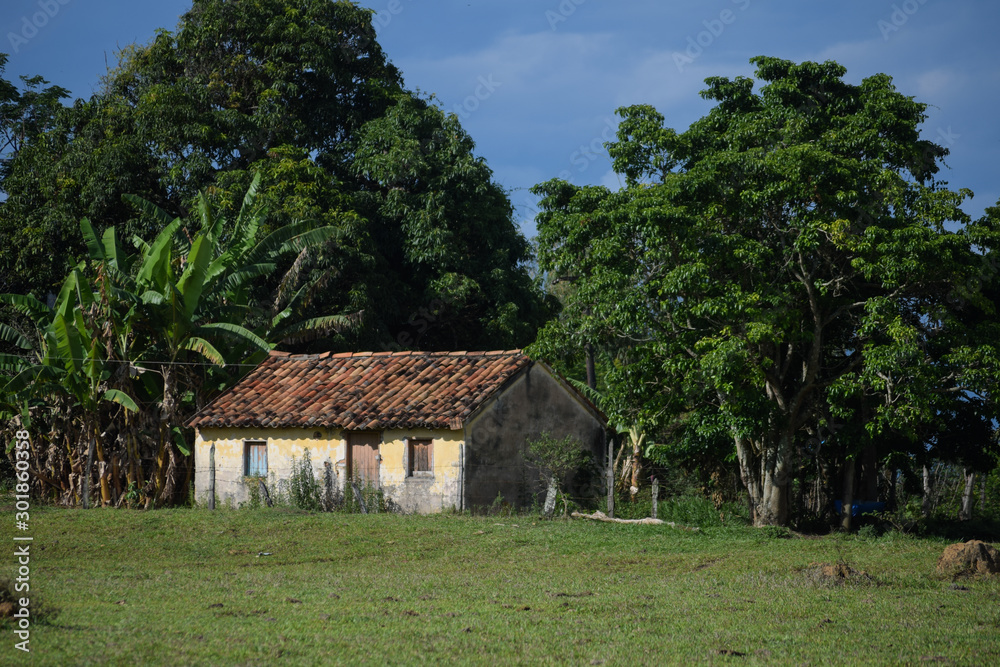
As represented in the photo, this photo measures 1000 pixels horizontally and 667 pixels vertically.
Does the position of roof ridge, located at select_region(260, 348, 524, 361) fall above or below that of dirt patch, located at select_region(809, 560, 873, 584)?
above

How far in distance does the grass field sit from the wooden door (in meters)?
2.23

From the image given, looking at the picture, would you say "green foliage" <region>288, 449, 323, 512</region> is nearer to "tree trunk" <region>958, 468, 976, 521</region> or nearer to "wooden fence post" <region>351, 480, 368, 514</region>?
"wooden fence post" <region>351, 480, 368, 514</region>

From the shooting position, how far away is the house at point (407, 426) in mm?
19750

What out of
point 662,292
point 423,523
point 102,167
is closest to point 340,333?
point 102,167

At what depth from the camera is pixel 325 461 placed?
20.8m

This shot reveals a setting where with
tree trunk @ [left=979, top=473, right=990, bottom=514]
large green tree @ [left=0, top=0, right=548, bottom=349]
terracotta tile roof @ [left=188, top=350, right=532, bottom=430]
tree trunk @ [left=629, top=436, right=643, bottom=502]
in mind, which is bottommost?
tree trunk @ [left=979, top=473, right=990, bottom=514]

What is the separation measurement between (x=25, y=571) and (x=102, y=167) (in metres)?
19.6

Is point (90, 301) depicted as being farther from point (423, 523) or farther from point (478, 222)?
point (478, 222)

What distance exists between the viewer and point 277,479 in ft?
69.5

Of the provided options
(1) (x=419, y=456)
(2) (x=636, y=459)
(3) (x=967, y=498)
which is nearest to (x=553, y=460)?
(1) (x=419, y=456)

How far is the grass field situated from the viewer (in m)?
8.16

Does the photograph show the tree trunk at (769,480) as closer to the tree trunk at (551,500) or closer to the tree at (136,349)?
the tree trunk at (551,500)

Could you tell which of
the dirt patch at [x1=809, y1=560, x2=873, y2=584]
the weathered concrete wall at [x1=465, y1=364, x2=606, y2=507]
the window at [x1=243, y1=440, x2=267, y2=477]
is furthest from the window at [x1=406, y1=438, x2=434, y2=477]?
the dirt patch at [x1=809, y1=560, x2=873, y2=584]

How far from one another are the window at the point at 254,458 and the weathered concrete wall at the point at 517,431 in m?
5.13
